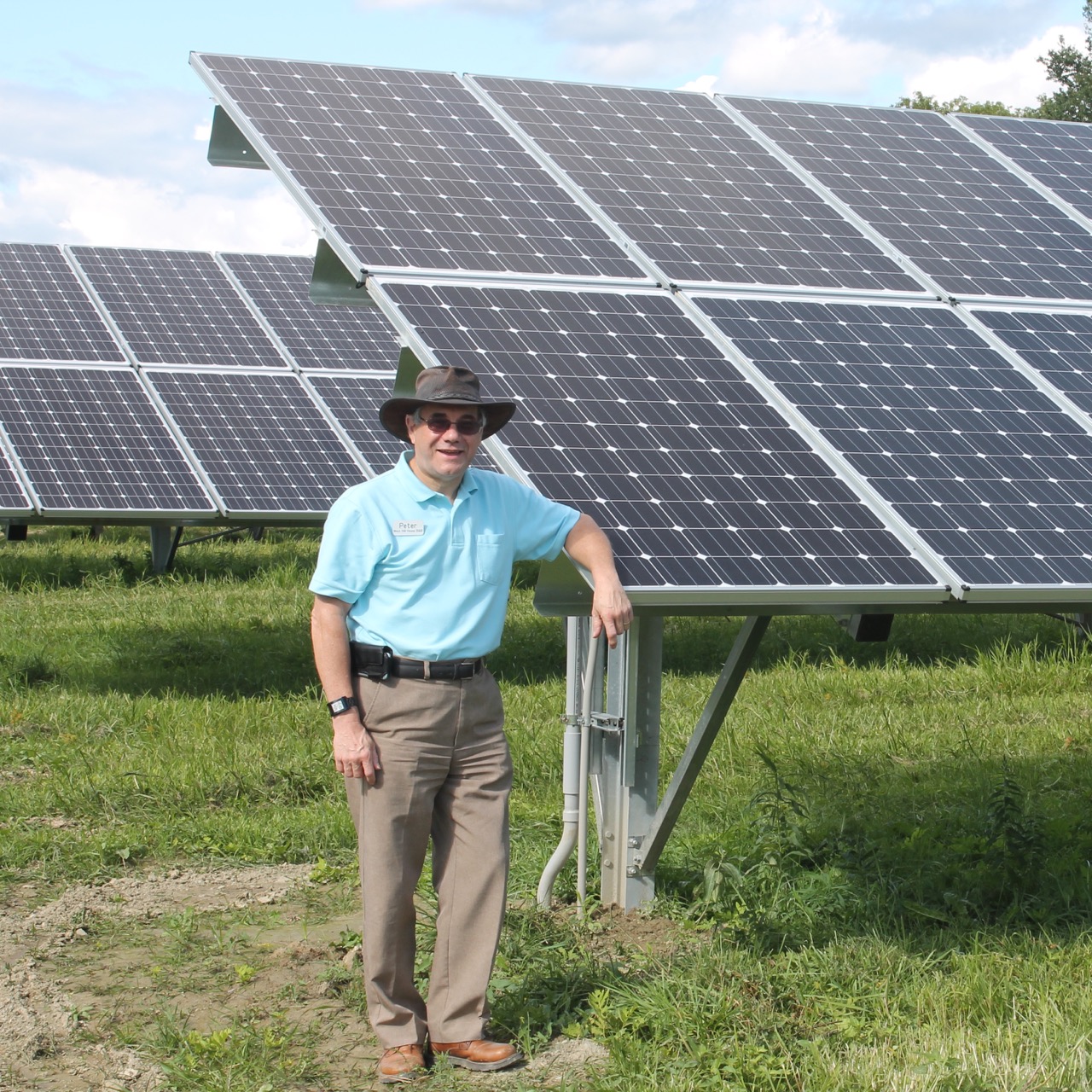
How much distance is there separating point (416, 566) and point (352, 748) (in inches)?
24.0

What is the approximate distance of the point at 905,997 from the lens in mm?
5242

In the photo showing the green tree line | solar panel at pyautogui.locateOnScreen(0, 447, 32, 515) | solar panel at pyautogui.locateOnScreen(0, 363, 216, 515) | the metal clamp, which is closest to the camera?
the metal clamp

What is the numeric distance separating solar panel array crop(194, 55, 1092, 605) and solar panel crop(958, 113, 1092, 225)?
74 mm

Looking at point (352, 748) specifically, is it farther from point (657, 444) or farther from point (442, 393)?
point (657, 444)

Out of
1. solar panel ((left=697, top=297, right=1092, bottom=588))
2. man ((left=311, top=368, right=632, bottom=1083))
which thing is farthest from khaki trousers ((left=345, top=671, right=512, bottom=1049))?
solar panel ((left=697, top=297, right=1092, bottom=588))

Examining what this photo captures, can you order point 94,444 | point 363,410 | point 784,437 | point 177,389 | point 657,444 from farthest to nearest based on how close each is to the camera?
point 363,410
point 177,389
point 94,444
point 784,437
point 657,444

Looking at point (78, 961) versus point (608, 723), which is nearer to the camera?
point (78, 961)

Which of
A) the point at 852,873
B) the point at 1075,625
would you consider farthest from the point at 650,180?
the point at 1075,625

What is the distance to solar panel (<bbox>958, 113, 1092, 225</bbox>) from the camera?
9.16m

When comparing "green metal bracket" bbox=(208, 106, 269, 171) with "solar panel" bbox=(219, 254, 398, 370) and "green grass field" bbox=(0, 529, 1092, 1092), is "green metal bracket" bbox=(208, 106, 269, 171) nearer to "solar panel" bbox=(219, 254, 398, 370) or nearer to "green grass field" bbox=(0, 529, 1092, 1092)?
"green grass field" bbox=(0, 529, 1092, 1092)

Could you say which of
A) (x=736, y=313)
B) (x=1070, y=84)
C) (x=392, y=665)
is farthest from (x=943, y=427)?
(x=1070, y=84)

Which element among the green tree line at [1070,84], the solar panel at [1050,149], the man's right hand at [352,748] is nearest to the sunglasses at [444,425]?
the man's right hand at [352,748]

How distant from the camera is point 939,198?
8414mm

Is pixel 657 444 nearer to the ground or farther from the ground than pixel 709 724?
farther from the ground
